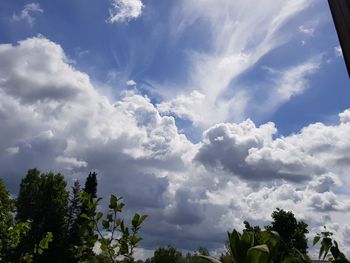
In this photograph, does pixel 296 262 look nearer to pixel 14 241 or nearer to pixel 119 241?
pixel 119 241

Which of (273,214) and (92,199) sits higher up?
(273,214)

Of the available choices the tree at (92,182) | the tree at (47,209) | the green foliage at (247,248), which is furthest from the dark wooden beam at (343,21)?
the tree at (92,182)

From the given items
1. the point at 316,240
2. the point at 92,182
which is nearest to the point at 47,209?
the point at 92,182

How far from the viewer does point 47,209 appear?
59.7 metres

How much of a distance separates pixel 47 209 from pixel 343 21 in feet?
202

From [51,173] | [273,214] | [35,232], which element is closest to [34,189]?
[51,173]

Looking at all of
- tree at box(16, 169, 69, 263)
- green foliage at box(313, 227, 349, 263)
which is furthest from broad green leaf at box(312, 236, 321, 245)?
tree at box(16, 169, 69, 263)

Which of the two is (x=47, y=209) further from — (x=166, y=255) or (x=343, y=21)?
(x=343, y=21)

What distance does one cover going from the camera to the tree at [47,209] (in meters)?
56.3

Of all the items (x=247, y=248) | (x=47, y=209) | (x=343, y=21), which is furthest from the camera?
(x=47, y=209)

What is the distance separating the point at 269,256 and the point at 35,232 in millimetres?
58389

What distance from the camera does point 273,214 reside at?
31031 mm

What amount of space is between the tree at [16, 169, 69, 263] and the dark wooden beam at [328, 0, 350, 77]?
5793 centimetres

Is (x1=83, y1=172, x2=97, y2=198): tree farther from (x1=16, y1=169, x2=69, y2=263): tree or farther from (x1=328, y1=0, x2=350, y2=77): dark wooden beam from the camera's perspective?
(x1=328, y1=0, x2=350, y2=77): dark wooden beam
